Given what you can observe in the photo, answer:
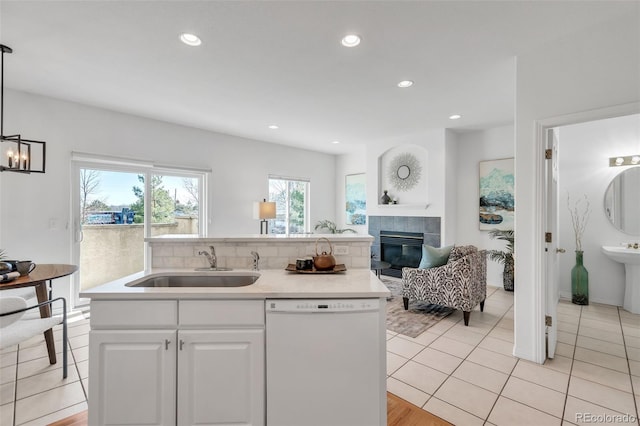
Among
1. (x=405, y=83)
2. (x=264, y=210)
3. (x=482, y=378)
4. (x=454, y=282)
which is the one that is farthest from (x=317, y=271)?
(x=264, y=210)

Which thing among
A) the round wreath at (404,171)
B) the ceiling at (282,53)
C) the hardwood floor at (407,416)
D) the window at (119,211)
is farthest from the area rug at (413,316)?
the window at (119,211)

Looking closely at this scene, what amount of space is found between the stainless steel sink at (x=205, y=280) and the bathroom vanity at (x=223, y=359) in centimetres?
45

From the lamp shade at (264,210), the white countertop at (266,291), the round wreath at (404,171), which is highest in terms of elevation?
the round wreath at (404,171)

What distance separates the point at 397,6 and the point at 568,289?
14.3 feet

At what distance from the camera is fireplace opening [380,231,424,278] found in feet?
16.9

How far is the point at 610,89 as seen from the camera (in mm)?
2055

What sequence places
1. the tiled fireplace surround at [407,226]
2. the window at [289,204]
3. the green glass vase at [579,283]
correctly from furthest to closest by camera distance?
the window at [289,204] < the tiled fireplace surround at [407,226] < the green glass vase at [579,283]

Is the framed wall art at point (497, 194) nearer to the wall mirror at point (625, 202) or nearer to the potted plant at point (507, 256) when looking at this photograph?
the potted plant at point (507, 256)

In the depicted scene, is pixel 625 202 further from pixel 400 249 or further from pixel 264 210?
pixel 264 210

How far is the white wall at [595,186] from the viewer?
11.8ft

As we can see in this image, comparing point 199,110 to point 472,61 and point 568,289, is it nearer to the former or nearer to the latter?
point 472,61

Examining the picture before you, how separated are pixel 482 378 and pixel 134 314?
2.43 meters

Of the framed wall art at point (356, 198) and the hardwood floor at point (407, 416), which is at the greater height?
the framed wall art at point (356, 198)

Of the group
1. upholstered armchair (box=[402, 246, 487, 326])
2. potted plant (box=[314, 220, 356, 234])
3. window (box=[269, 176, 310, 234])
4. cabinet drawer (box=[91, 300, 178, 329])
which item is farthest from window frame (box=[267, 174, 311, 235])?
cabinet drawer (box=[91, 300, 178, 329])
